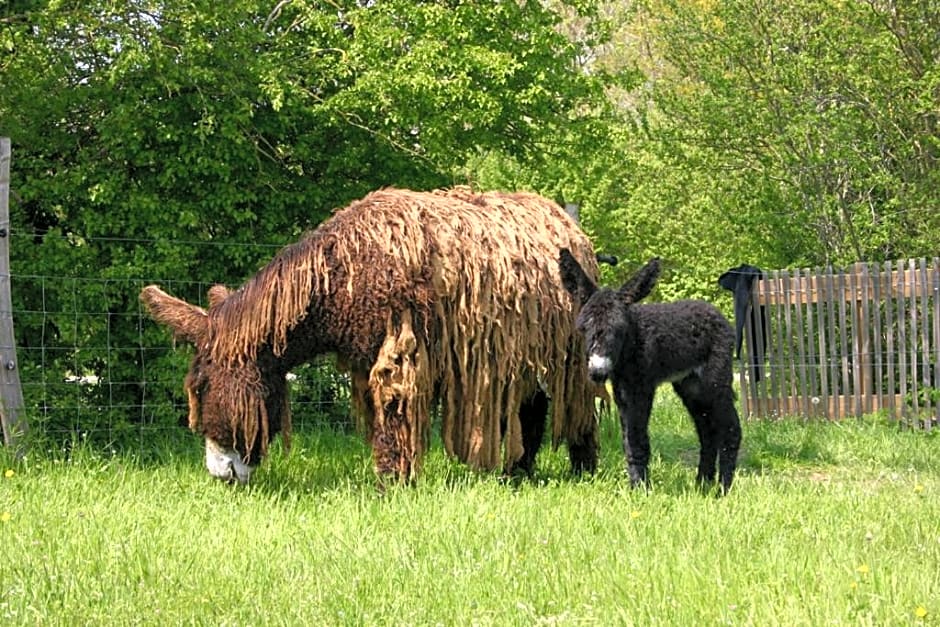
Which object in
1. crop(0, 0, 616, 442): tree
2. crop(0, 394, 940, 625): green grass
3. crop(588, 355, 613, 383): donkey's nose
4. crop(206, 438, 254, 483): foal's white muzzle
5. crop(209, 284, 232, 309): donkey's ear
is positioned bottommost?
crop(0, 394, 940, 625): green grass

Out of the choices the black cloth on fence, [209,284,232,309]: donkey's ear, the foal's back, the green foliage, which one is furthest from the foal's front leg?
the green foliage

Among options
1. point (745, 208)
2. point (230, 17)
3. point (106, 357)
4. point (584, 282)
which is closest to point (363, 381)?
point (584, 282)

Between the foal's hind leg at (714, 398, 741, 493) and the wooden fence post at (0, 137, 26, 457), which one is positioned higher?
the wooden fence post at (0, 137, 26, 457)

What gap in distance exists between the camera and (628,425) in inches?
267

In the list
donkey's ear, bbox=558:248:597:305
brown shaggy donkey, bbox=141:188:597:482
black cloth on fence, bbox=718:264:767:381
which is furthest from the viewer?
black cloth on fence, bbox=718:264:767:381

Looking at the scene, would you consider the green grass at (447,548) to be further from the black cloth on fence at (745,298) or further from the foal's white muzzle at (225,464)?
the black cloth on fence at (745,298)

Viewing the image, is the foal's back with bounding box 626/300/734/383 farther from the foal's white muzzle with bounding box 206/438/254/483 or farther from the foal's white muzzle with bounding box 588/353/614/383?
the foal's white muzzle with bounding box 206/438/254/483

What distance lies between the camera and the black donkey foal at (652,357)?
656 cm

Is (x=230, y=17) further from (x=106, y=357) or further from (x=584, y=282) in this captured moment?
(x=584, y=282)

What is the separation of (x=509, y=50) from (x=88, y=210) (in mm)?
4042

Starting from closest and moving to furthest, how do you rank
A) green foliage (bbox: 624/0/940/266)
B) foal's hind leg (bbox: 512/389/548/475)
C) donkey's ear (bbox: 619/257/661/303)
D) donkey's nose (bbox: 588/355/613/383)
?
donkey's nose (bbox: 588/355/613/383) < donkey's ear (bbox: 619/257/661/303) < foal's hind leg (bbox: 512/389/548/475) < green foliage (bbox: 624/0/940/266)

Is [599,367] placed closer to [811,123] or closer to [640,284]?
[640,284]

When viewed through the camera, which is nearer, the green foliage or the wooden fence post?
the wooden fence post

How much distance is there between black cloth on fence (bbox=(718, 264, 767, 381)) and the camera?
1255 cm
